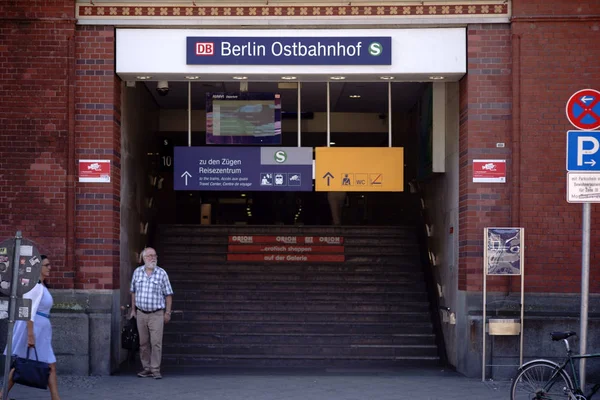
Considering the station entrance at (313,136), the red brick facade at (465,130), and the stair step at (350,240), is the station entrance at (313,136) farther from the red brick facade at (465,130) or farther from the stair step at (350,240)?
the red brick facade at (465,130)

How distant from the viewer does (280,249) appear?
16297 mm

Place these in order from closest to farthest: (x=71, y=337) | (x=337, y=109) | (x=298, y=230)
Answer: (x=71, y=337) → (x=298, y=230) → (x=337, y=109)

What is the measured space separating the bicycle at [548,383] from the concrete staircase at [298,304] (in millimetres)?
4476

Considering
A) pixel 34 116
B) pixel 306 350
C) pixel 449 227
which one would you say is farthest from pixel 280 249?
pixel 34 116

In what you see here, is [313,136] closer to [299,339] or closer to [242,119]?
[242,119]

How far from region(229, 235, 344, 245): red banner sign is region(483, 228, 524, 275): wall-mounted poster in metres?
5.59

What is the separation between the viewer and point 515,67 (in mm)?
11570

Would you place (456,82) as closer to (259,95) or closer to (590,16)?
(590,16)

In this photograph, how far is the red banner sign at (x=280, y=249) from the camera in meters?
16.3

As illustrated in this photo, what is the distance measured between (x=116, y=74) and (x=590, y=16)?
678 centimetres

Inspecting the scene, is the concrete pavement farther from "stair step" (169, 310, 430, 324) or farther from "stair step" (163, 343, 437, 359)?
"stair step" (169, 310, 430, 324)

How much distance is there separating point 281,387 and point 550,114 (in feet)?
17.4

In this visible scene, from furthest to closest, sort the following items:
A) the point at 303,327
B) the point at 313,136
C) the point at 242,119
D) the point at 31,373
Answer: the point at 313,136 < the point at 303,327 < the point at 242,119 < the point at 31,373

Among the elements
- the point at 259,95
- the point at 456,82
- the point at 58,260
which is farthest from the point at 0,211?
the point at 456,82
